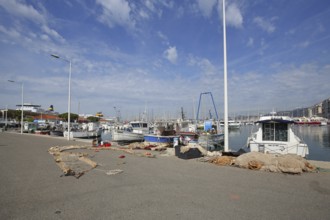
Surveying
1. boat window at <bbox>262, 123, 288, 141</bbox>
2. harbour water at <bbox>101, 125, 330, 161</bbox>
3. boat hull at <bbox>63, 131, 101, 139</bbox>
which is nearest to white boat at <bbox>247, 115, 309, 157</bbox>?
boat window at <bbox>262, 123, 288, 141</bbox>

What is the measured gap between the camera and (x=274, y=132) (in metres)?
15.8

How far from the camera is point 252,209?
489cm

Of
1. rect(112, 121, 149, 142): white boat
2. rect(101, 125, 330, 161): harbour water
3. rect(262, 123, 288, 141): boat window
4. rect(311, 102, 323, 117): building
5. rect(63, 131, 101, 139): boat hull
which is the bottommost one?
rect(101, 125, 330, 161): harbour water

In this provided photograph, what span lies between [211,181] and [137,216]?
367 cm

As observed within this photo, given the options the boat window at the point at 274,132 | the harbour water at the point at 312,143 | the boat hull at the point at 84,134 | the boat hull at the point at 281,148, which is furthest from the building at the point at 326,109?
the boat hull at the point at 281,148

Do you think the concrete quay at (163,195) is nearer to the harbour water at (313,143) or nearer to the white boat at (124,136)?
the harbour water at (313,143)

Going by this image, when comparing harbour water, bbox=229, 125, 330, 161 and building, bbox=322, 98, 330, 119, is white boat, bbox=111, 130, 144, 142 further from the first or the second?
building, bbox=322, 98, 330, 119

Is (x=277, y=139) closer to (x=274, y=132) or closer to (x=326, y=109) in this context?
(x=274, y=132)

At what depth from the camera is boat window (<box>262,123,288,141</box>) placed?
15.5 m

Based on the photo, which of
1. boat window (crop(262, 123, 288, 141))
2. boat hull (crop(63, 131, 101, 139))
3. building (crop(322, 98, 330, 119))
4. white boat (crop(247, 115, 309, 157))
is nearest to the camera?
white boat (crop(247, 115, 309, 157))

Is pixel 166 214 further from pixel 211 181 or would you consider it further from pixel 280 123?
pixel 280 123

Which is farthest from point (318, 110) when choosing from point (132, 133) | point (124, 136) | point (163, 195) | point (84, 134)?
point (163, 195)

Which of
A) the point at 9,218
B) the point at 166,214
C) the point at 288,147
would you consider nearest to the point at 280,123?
the point at 288,147

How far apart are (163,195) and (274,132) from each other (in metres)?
12.9
